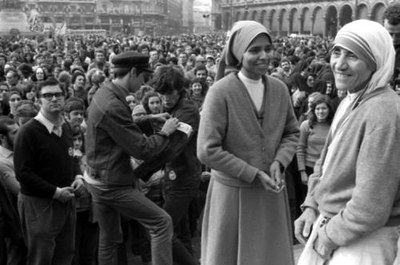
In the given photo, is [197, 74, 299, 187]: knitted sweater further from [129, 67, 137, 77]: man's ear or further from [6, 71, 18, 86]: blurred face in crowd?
[6, 71, 18, 86]: blurred face in crowd

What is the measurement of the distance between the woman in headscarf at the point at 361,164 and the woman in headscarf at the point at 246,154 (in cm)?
79

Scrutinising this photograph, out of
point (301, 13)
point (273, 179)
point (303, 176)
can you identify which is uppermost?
point (301, 13)

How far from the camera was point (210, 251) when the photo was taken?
3.43 m

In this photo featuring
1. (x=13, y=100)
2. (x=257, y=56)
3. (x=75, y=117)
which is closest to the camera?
(x=257, y=56)

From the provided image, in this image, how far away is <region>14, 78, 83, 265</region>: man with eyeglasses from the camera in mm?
4195

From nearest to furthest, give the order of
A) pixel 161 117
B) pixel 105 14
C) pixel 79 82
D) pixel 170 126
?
pixel 170 126
pixel 161 117
pixel 79 82
pixel 105 14

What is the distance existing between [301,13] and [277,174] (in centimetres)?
7357

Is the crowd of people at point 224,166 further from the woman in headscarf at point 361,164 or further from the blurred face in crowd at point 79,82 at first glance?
the blurred face in crowd at point 79,82

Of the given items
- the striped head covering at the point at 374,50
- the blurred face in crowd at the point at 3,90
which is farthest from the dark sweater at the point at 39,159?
the blurred face in crowd at the point at 3,90

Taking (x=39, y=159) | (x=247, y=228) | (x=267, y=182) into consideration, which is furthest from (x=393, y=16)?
(x=39, y=159)

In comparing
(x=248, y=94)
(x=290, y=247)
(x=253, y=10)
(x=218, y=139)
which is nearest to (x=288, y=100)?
(x=248, y=94)

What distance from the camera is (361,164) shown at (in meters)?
2.22

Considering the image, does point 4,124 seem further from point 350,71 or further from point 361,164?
point 361,164

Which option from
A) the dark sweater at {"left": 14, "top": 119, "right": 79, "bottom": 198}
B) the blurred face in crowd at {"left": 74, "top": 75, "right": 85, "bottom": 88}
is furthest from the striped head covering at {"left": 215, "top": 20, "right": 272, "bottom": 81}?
the blurred face in crowd at {"left": 74, "top": 75, "right": 85, "bottom": 88}
